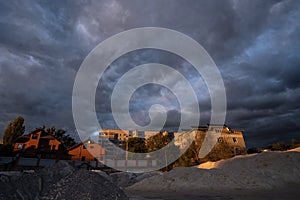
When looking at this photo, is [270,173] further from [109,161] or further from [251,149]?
[251,149]

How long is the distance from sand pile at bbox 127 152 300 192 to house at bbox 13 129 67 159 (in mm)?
28985

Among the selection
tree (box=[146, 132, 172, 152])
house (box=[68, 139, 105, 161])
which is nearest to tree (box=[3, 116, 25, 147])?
house (box=[68, 139, 105, 161])

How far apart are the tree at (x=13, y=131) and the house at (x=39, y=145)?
14.1 feet

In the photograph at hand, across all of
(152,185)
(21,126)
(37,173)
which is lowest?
(152,185)

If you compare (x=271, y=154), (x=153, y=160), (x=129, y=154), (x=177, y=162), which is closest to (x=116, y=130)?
(x=129, y=154)

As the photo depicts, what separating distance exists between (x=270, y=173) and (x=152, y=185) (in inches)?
443

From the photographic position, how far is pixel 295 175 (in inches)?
700

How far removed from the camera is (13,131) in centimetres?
4366

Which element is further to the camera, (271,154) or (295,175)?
(271,154)

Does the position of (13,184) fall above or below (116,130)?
below

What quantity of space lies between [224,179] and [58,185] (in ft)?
41.0

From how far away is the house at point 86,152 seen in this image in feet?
134

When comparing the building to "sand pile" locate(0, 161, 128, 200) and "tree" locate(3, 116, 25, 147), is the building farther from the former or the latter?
"sand pile" locate(0, 161, 128, 200)

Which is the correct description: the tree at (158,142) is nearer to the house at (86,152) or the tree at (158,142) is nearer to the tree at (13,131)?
the house at (86,152)
